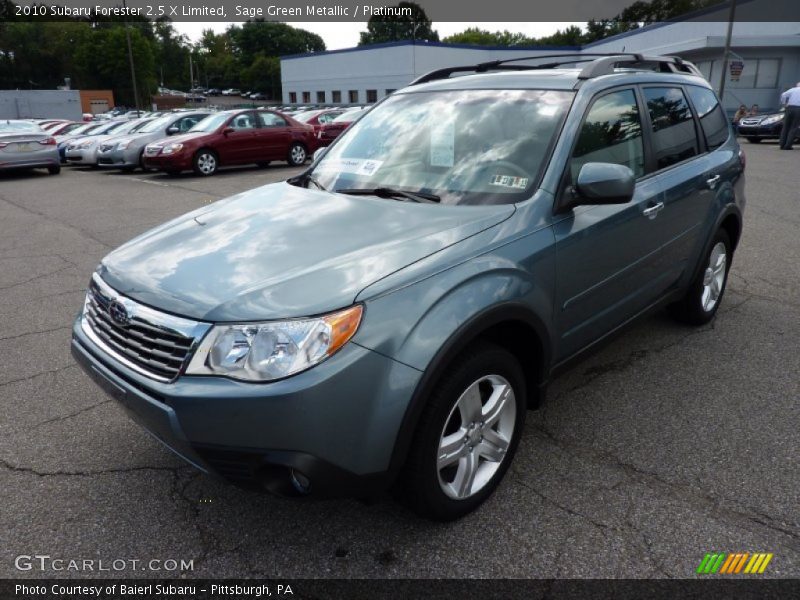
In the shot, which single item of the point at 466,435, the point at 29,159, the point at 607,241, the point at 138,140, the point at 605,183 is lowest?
the point at 29,159

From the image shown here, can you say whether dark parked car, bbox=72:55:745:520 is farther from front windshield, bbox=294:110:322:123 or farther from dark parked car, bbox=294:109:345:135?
front windshield, bbox=294:110:322:123

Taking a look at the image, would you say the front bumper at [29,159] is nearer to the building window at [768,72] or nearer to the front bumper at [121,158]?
the front bumper at [121,158]

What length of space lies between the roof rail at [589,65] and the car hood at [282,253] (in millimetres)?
1213

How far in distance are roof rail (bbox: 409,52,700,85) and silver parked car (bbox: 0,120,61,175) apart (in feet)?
49.2

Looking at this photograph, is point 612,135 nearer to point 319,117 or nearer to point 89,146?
point 89,146

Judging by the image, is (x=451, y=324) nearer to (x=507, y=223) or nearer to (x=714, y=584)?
(x=507, y=223)

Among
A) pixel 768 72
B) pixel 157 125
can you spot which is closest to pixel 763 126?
pixel 768 72

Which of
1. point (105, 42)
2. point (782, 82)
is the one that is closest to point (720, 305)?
point (782, 82)

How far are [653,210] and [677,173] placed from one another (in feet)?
1.68

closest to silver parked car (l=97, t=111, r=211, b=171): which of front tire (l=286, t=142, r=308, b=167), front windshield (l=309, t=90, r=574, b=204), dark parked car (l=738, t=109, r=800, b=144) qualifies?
front tire (l=286, t=142, r=308, b=167)

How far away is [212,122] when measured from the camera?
1519cm

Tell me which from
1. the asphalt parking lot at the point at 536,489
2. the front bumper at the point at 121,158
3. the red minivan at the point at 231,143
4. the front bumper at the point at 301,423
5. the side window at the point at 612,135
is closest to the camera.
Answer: the front bumper at the point at 301,423

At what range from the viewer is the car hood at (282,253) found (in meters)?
2.11

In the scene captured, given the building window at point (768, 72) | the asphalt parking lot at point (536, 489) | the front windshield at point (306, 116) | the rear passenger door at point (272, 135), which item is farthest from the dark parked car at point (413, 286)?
the building window at point (768, 72)
